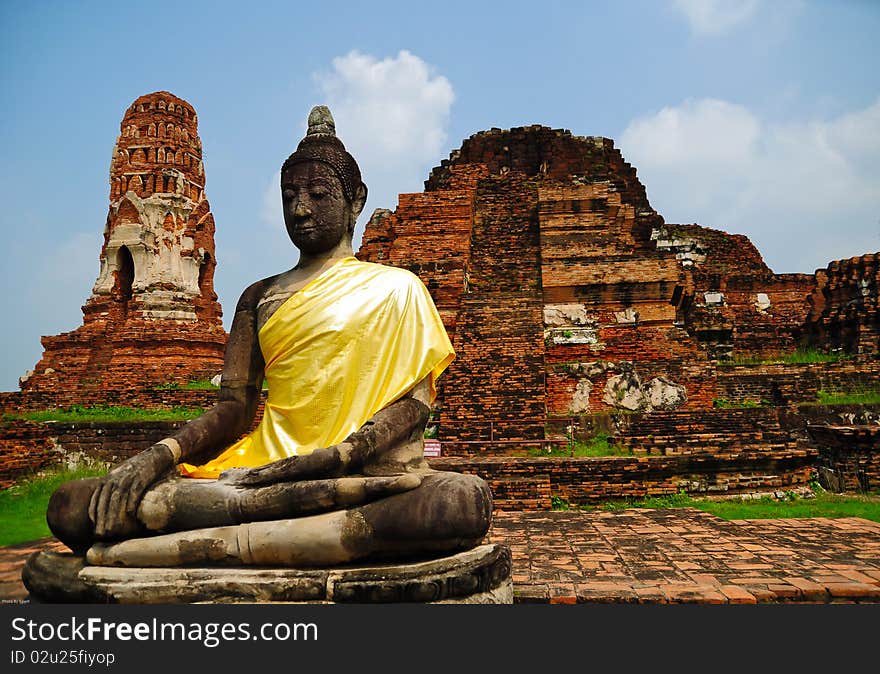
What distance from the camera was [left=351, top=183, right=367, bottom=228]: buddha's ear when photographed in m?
3.75

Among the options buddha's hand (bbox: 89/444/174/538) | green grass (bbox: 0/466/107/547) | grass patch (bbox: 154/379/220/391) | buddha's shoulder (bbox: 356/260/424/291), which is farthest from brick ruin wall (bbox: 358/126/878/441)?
buddha's hand (bbox: 89/444/174/538)

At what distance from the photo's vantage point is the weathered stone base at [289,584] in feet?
8.23

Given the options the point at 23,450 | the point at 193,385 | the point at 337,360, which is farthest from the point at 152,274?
the point at 337,360

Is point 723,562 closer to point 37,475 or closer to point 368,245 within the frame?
point 37,475

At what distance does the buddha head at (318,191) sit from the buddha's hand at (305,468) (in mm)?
1275

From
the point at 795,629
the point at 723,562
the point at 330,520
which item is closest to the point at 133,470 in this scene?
Answer: the point at 330,520

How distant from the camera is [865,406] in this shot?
996cm

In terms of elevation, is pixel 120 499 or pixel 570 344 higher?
pixel 570 344

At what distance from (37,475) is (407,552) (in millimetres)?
8044

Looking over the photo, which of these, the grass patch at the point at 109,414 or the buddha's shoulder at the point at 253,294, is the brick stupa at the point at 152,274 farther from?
the buddha's shoulder at the point at 253,294

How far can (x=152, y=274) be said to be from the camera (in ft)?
52.9

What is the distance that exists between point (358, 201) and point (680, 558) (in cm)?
299

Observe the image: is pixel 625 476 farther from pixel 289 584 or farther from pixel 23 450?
pixel 23 450

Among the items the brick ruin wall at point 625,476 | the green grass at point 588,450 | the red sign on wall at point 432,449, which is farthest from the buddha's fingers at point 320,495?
the green grass at point 588,450
